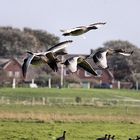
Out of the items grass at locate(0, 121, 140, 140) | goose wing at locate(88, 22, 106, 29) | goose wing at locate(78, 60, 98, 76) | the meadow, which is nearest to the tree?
the meadow

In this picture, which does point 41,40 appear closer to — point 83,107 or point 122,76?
point 122,76

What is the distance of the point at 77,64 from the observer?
10.3ft

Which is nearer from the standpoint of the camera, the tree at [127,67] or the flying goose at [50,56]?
the flying goose at [50,56]

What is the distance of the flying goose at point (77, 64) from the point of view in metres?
3.00

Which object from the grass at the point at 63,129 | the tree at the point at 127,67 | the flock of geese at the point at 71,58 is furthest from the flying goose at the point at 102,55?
the tree at the point at 127,67

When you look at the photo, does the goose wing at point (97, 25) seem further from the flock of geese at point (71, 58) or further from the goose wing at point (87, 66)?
the goose wing at point (87, 66)

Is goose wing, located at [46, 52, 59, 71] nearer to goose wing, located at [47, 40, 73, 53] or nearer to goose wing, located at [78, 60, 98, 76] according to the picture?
goose wing, located at [47, 40, 73, 53]

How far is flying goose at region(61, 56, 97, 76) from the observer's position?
3.00 meters

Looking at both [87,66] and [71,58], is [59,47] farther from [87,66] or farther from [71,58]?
[87,66]

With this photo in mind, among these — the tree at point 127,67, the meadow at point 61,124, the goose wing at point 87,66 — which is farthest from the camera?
the tree at point 127,67

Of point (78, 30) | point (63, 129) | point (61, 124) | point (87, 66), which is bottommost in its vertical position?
point (63, 129)

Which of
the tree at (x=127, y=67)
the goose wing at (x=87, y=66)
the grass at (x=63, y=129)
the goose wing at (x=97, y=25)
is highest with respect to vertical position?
the tree at (x=127, y=67)

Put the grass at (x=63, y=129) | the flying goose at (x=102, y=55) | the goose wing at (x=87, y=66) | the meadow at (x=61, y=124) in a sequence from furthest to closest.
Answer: the meadow at (x=61, y=124)
the grass at (x=63, y=129)
the goose wing at (x=87, y=66)
the flying goose at (x=102, y=55)

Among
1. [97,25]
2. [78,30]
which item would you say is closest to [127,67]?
[97,25]
